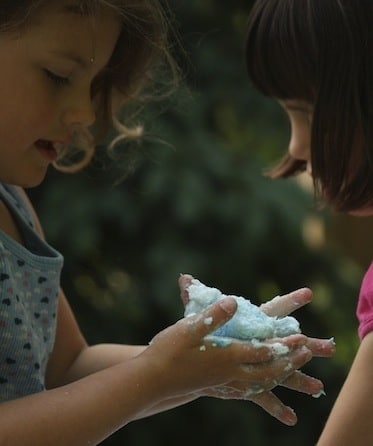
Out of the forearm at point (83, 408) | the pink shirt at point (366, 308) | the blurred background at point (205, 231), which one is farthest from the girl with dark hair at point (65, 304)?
the blurred background at point (205, 231)

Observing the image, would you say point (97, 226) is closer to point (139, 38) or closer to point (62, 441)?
point (139, 38)

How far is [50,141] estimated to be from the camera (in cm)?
124

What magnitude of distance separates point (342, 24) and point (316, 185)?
20cm

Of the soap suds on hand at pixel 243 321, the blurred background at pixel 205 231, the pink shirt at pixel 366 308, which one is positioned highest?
the soap suds on hand at pixel 243 321

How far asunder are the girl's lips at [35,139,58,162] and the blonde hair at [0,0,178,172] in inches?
2.2

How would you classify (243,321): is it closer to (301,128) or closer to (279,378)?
(279,378)

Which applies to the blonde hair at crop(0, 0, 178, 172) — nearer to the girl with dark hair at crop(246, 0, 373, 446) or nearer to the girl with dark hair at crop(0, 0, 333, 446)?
the girl with dark hair at crop(0, 0, 333, 446)

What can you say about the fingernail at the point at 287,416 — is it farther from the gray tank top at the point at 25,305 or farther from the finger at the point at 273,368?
the gray tank top at the point at 25,305

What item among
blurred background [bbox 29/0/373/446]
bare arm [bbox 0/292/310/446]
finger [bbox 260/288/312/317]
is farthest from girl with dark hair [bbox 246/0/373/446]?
blurred background [bbox 29/0/373/446]

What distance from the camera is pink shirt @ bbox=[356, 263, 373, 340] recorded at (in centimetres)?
126

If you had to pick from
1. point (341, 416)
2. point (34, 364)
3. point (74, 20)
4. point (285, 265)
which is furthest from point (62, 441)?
point (285, 265)

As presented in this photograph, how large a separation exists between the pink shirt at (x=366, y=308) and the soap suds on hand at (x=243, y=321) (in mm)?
133

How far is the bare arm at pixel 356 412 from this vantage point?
121 cm

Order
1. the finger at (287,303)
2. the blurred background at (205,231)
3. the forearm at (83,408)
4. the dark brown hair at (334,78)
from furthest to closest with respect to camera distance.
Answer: the blurred background at (205,231)
the dark brown hair at (334,78)
the finger at (287,303)
the forearm at (83,408)
